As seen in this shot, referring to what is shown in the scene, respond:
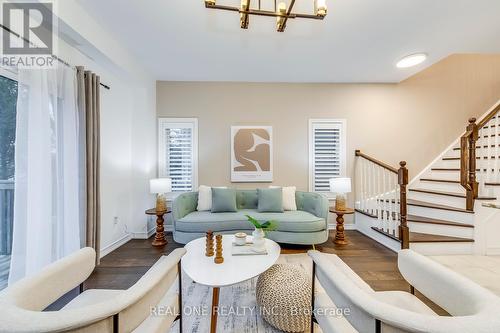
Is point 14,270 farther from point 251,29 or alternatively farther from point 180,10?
point 251,29

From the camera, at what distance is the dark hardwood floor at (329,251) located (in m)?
2.41

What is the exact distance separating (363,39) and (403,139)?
2467 millimetres

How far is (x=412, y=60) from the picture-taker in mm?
3395

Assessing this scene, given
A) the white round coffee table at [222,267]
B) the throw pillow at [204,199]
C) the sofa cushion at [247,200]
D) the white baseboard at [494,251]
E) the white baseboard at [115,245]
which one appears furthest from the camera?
the sofa cushion at [247,200]

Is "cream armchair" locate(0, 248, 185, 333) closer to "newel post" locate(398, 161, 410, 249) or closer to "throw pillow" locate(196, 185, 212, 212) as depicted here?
"throw pillow" locate(196, 185, 212, 212)

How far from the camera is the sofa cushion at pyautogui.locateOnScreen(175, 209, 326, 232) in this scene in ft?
10.8

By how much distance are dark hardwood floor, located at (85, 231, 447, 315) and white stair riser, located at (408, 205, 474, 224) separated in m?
0.86

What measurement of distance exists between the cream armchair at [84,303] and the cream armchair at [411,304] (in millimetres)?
846

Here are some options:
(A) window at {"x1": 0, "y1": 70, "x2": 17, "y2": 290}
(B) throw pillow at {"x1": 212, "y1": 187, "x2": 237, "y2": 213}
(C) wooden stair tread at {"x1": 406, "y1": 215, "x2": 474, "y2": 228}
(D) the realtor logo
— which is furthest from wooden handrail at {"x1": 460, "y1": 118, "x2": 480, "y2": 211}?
(A) window at {"x1": 0, "y1": 70, "x2": 17, "y2": 290}

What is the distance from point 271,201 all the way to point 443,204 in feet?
8.81

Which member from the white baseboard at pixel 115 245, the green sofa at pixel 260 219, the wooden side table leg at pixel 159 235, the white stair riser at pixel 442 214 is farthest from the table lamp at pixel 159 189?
the white stair riser at pixel 442 214

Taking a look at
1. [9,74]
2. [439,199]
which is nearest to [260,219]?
[439,199]

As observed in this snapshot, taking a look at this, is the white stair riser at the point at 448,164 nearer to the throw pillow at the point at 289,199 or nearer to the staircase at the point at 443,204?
the staircase at the point at 443,204

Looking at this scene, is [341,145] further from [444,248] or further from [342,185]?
[444,248]
